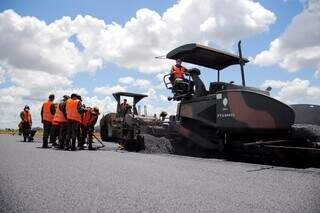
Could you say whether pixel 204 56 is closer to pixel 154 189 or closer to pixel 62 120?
pixel 62 120

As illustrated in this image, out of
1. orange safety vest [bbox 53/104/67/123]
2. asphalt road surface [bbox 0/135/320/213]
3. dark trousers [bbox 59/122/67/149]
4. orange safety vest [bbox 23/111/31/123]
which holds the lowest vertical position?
asphalt road surface [bbox 0/135/320/213]

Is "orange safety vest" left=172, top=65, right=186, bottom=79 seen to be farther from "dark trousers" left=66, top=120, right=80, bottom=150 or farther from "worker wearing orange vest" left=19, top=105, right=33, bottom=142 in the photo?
"worker wearing orange vest" left=19, top=105, right=33, bottom=142

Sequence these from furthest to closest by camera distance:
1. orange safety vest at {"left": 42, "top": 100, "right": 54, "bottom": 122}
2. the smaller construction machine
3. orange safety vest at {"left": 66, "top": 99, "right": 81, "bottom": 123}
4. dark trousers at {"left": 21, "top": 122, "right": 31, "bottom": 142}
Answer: dark trousers at {"left": 21, "top": 122, "right": 31, "bottom": 142} → orange safety vest at {"left": 42, "top": 100, "right": 54, "bottom": 122} → the smaller construction machine → orange safety vest at {"left": 66, "top": 99, "right": 81, "bottom": 123}

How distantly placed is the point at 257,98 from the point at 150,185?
12.6 ft

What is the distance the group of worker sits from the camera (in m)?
11.2

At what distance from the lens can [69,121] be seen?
11.2 meters

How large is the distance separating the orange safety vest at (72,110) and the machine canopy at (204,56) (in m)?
3.11

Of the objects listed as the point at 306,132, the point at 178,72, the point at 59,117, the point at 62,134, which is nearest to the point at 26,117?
the point at 59,117

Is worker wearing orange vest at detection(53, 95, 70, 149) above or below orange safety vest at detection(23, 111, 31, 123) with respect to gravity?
below

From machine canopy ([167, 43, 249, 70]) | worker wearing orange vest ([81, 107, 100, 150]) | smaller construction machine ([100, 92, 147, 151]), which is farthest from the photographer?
worker wearing orange vest ([81, 107, 100, 150])

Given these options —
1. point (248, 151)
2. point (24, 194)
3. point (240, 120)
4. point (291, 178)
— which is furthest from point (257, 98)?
point (24, 194)

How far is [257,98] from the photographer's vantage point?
7609mm

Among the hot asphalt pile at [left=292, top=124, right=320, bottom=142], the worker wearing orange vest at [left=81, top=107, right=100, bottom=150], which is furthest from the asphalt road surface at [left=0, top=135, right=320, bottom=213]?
the worker wearing orange vest at [left=81, top=107, right=100, bottom=150]

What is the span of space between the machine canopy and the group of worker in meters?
3.24
